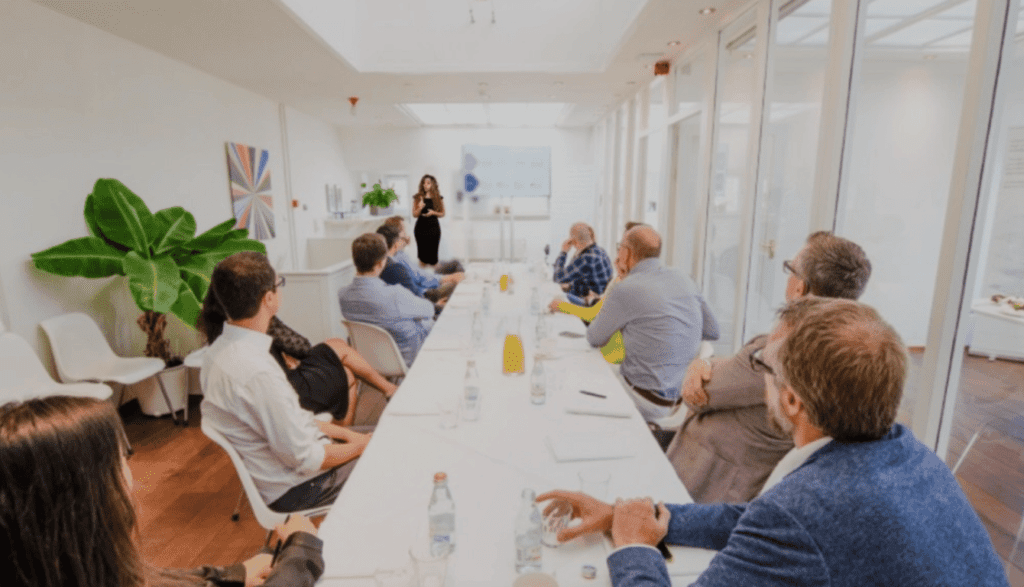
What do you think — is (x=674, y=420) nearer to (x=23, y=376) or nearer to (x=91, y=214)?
(x=23, y=376)

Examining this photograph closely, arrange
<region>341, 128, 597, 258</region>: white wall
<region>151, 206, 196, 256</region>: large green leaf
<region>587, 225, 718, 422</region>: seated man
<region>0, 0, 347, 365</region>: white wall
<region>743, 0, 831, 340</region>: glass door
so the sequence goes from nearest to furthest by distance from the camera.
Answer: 1. <region>587, 225, 718, 422</region>: seated man
2. <region>743, 0, 831, 340</region>: glass door
3. <region>0, 0, 347, 365</region>: white wall
4. <region>151, 206, 196, 256</region>: large green leaf
5. <region>341, 128, 597, 258</region>: white wall

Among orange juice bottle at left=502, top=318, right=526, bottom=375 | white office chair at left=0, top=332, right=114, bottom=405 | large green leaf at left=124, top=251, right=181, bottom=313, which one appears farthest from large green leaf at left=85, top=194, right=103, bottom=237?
orange juice bottle at left=502, top=318, right=526, bottom=375

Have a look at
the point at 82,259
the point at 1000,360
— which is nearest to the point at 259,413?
the point at 82,259

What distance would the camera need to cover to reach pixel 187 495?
3029 mm

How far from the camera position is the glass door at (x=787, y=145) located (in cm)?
318

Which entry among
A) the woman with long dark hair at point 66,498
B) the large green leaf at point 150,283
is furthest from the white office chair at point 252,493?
the large green leaf at point 150,283

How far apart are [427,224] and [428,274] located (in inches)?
51.9

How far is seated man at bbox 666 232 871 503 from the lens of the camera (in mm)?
1666

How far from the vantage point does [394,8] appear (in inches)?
219

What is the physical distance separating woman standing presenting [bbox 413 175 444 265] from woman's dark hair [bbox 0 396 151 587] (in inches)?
235

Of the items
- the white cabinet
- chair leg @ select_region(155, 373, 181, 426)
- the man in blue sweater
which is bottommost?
chair leg @ select_region(155, 373, 181, 426)

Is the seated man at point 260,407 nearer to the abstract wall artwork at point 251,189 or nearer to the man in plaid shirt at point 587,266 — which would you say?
the man in plaid shirt at point 587,266

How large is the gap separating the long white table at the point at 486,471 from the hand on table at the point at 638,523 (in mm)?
68

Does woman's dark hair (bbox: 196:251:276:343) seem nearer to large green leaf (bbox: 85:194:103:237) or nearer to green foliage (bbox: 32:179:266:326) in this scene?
green foliage (bbox: 32:179:266:326)
